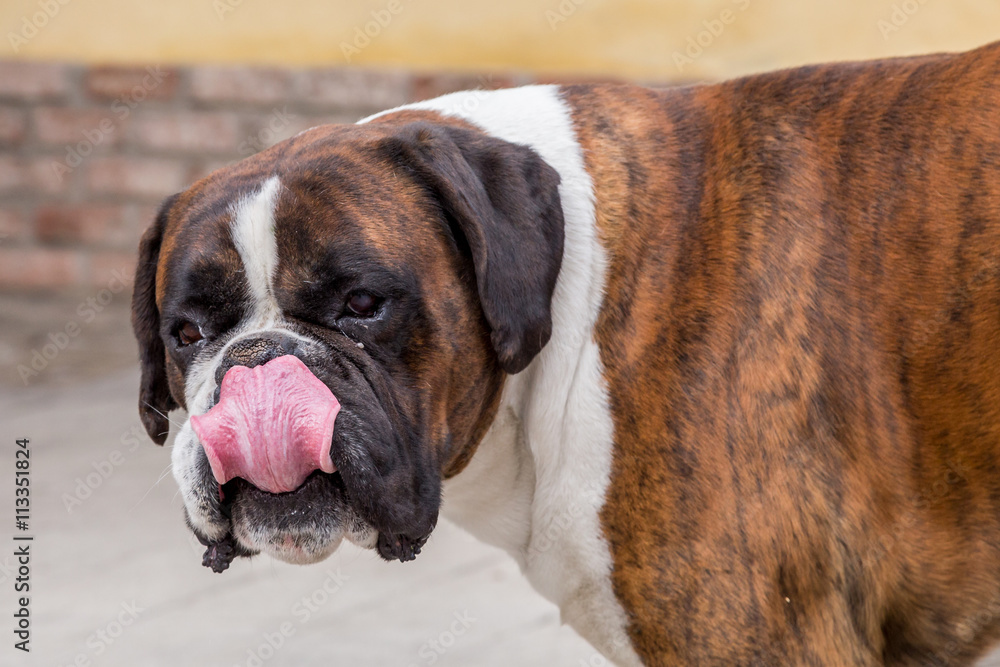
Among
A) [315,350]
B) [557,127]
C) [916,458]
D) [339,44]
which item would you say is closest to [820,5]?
[339,44]

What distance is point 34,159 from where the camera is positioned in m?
5.98

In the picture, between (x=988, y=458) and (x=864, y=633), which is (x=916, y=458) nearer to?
(x=988, y=458)

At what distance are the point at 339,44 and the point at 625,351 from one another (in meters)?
3.80

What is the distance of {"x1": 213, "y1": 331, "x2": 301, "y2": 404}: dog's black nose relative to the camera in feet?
6.81

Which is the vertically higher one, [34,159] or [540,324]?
[540,324]

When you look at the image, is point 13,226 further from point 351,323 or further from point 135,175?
point 351,323
